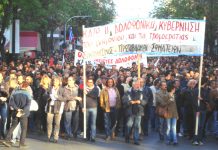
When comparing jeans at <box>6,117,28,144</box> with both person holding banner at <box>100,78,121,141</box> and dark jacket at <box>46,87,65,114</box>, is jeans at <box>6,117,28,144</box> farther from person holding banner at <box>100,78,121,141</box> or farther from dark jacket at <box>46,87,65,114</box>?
person holding banner at <box>100,78,121,141</box>

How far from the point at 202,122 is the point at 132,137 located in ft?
5.98

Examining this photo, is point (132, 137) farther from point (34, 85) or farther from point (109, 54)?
point (34, 85)

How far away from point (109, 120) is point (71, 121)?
1063mm

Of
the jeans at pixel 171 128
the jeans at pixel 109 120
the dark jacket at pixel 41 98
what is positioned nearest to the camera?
the jeans at pixel 171 128

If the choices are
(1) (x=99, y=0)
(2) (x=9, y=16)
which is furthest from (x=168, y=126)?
(1) (x=99, y=0)

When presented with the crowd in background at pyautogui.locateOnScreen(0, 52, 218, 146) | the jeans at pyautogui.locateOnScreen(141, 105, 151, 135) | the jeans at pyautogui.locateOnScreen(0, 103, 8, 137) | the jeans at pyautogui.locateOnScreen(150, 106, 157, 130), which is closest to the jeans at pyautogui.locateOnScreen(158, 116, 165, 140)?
the crowd in background at pyautogui.locateOnScreen(0, 52, 218, 146)

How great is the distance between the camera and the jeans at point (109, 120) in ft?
44.4

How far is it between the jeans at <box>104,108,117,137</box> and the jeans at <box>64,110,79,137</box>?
0.76 metres

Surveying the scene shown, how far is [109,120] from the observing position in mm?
13656

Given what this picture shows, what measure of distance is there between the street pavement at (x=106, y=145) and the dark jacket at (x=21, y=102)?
932 millimetres

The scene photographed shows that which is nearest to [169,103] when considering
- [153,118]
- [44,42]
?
[153,118]

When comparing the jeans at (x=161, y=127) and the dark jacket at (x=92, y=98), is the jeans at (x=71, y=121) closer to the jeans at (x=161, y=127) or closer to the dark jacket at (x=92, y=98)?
the dark jacket at (x=92, y=98)

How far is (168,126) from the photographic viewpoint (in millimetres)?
12930

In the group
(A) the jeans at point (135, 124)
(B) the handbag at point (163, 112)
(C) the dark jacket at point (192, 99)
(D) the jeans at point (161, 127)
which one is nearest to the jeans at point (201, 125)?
(C) the dark jacket at point (192, 99)
